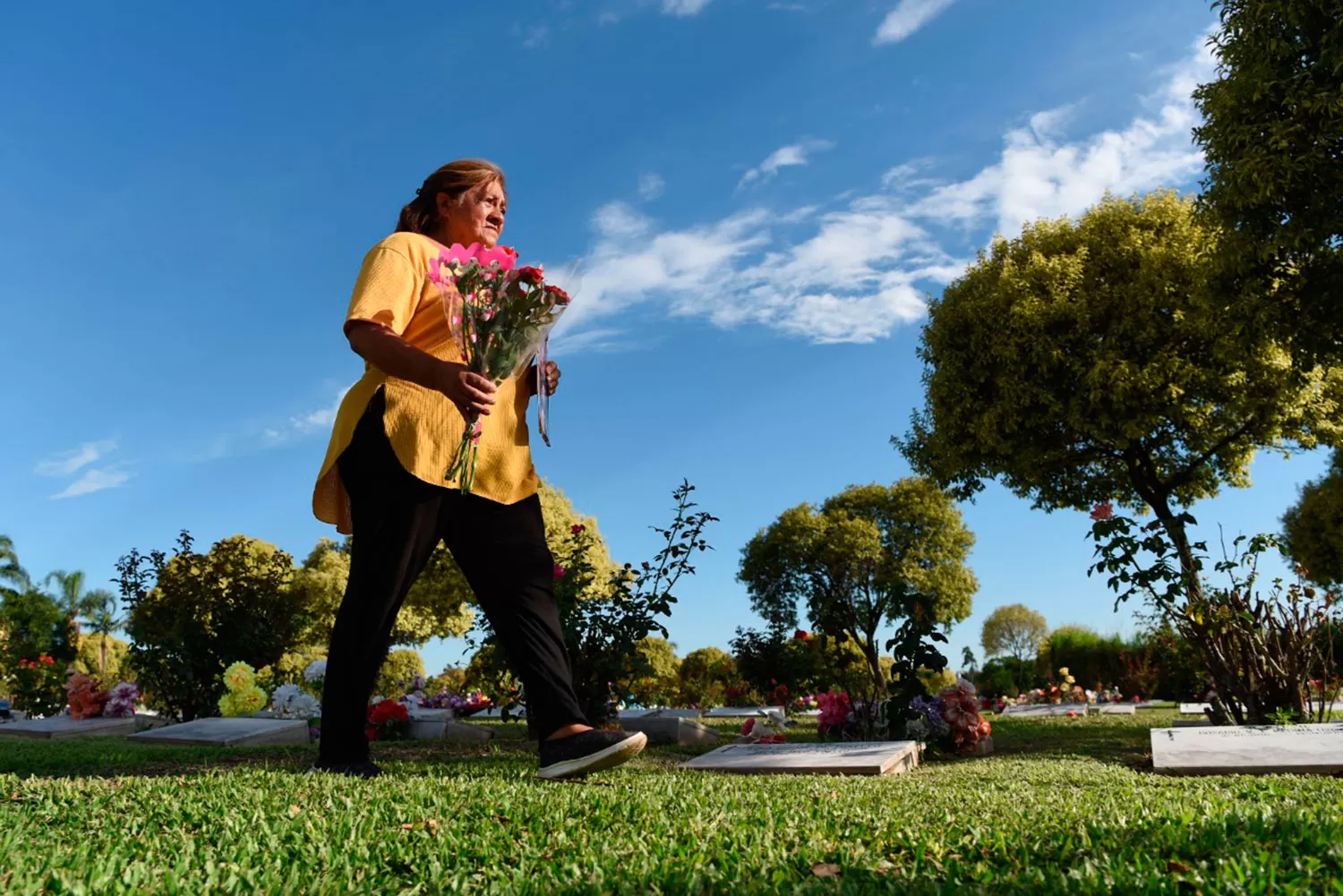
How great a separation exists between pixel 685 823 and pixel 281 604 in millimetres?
10244

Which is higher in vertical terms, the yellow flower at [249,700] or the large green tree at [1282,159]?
the large green tree at [1282,159]

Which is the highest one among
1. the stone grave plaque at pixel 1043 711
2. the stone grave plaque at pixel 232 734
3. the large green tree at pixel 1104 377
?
the large green tree at pixel 1104 377

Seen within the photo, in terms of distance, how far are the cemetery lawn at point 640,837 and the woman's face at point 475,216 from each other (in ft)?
7.30

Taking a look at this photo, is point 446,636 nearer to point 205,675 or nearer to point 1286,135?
point 205,675

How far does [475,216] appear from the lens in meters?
3.98

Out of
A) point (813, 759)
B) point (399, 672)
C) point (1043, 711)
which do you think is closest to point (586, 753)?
point (813, 759)

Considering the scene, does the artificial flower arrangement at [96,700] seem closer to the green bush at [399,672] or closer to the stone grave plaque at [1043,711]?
the green bush at [399,672]

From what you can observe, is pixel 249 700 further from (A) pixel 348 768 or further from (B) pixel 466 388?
(B) pixel 466 388

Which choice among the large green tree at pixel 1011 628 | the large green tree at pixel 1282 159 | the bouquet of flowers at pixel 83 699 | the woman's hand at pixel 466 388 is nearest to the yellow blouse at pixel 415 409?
the woman's hand at pixel 466 388

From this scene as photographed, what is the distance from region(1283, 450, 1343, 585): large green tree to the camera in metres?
21.3

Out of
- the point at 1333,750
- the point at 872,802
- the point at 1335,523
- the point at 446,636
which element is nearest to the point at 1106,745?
the point at 1333,750

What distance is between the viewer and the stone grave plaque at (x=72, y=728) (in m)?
9.92

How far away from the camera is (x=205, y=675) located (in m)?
10.9

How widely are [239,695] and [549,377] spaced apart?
802cm
